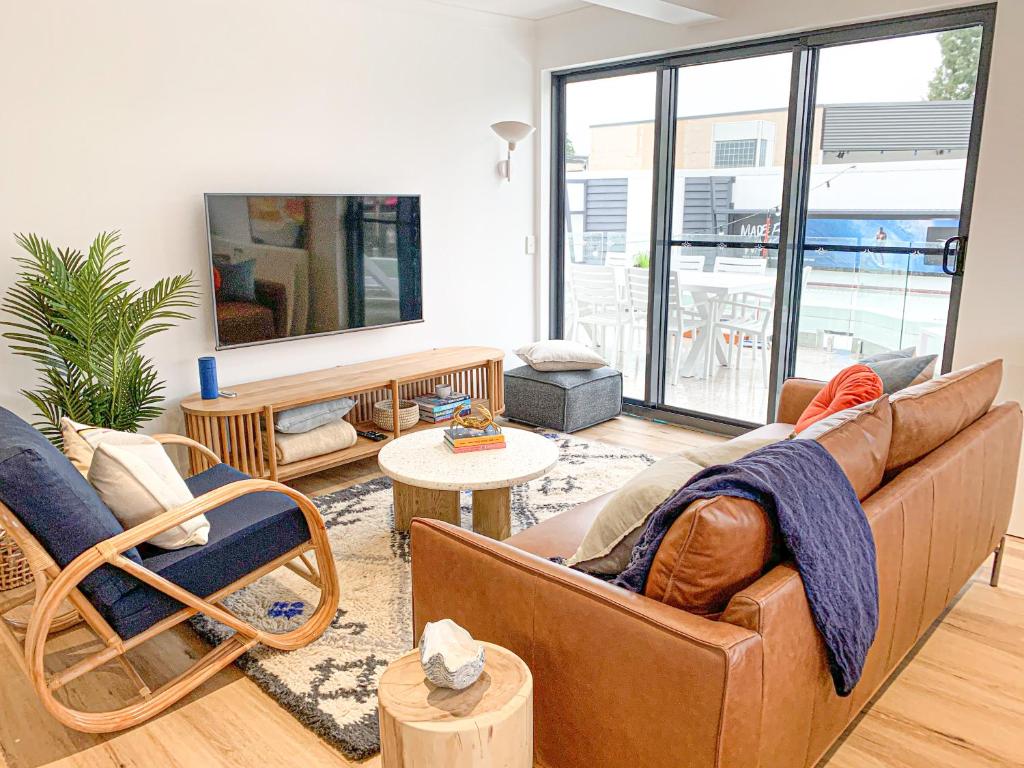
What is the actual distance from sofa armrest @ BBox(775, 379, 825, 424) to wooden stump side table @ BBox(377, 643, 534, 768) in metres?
2.39

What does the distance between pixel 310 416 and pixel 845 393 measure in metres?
2.43

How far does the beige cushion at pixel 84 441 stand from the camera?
2.40 m

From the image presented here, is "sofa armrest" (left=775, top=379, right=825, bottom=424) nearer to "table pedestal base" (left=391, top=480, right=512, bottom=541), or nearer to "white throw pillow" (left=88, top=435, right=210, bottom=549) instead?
"table pedestal base" (left=391, top=480, right=512, bottom=541)

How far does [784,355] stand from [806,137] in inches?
46.8

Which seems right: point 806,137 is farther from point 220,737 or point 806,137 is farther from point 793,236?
point 220,737

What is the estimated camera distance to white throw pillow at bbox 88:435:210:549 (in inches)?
87.7

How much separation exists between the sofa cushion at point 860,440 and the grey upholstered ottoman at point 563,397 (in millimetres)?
2733

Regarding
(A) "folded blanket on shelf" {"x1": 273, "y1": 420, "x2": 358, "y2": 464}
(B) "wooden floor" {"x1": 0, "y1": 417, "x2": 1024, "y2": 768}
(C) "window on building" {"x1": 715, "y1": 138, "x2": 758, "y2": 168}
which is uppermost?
(C) "window on building" {"x1": 715, "y1": 138, "x2": 758, "y2": 168}

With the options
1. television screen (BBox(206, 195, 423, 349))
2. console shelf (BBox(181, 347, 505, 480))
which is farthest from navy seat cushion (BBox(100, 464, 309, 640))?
television screen (BBox(206, 195, 423, 349))

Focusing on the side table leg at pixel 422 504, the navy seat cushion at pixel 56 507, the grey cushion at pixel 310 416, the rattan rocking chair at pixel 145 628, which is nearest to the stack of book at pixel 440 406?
the grey cushion at pixel 310 416

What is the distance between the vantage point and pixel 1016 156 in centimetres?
337

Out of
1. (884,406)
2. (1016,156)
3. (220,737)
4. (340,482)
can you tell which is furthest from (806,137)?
(220,737)

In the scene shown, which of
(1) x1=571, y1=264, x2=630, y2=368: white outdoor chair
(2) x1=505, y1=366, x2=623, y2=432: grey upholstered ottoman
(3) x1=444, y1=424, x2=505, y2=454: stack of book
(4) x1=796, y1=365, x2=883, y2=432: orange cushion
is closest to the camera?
(4) x1=796, y1=365, x2=883, y2=432: orange cushion

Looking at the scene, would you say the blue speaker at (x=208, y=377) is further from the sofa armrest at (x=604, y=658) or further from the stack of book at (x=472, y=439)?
the sofa armrest at (x=604, y=658)
